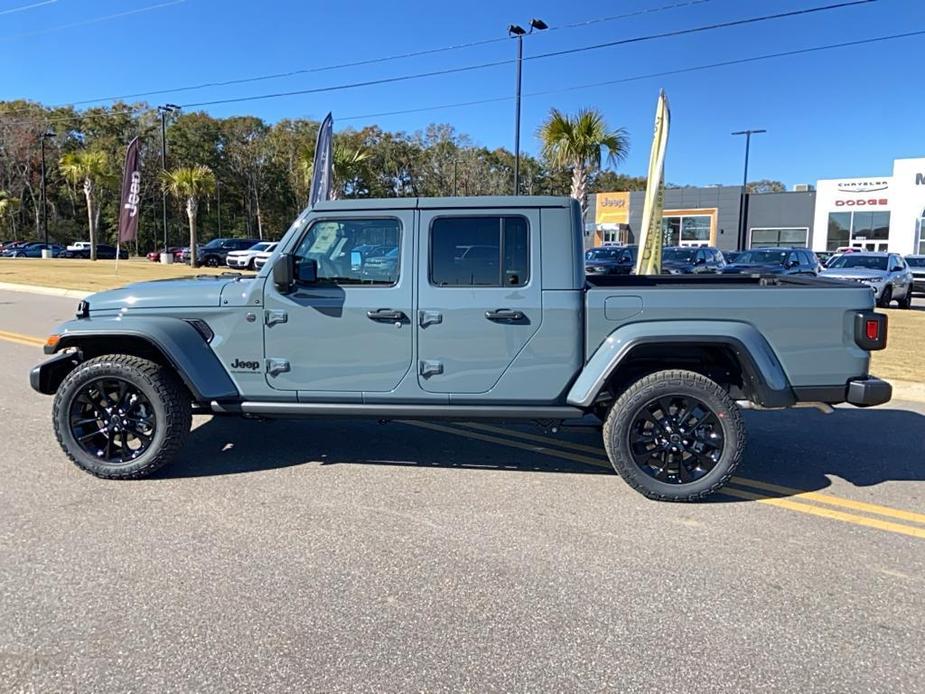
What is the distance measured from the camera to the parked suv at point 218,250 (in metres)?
39.2

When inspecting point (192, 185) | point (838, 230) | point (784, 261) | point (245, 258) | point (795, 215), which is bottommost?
point (245, 258)

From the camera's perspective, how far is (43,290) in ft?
67.3

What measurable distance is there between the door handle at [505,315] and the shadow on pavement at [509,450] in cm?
124

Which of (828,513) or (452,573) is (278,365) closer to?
(452,573)

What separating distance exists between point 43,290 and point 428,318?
2017 cm

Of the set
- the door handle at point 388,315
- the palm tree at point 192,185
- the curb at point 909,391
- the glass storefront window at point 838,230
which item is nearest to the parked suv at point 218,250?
the palm tree at point 192,185

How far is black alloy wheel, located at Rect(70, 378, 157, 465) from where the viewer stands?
478cm

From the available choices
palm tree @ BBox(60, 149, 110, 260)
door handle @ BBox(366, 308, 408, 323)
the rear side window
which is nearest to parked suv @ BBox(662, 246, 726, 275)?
the rear side window

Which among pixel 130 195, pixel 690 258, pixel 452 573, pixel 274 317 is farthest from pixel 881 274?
pixel 130 195

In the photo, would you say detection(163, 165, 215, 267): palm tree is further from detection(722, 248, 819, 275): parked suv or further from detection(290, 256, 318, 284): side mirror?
detection(290, 256, 318, 284): side mirror

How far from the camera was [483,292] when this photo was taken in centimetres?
452

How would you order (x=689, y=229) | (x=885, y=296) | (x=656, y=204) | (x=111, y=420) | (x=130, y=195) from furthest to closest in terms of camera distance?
1. (x=689, y=229)
2. (x=130, y=195)
3. (x=885, y=296)
4. (x=656, y=204)
5. (x=111, y=420)

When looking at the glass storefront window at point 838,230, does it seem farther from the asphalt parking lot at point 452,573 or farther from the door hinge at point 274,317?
the door hinge at point 274,317

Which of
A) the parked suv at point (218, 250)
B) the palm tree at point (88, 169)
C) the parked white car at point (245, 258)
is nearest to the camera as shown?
the parked white car at point (245, 258)
